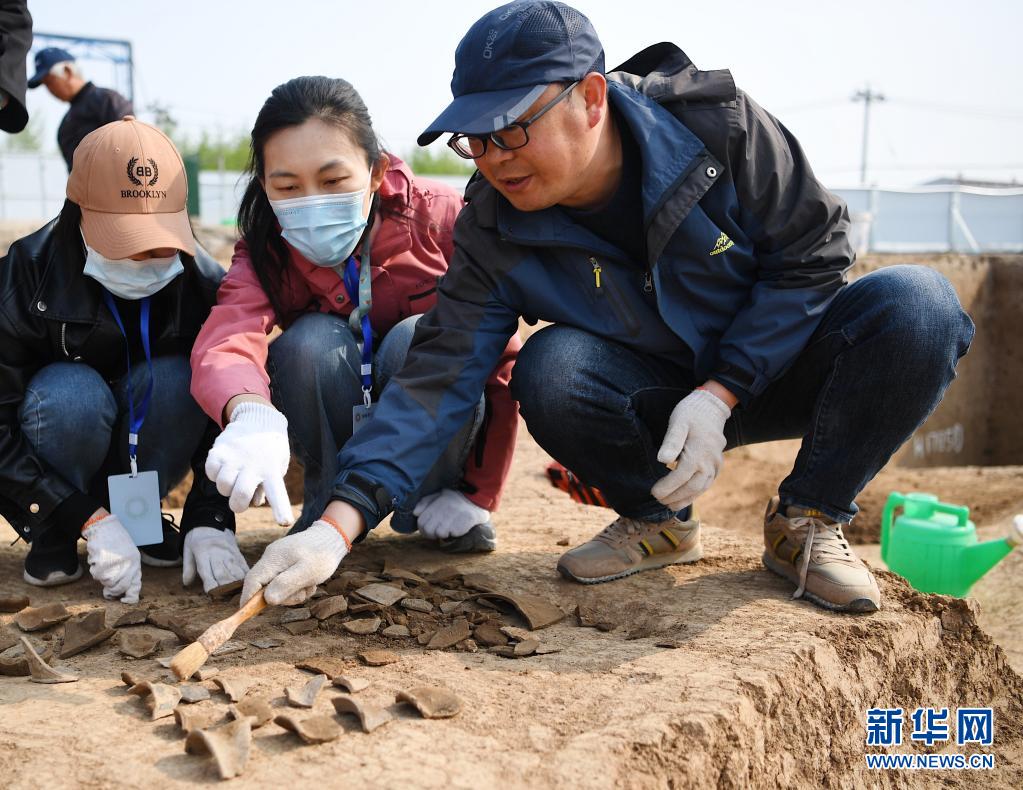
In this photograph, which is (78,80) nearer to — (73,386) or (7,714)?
(73,386)

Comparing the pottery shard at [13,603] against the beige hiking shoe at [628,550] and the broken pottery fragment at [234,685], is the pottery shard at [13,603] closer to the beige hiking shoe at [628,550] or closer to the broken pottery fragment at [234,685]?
the broken pottery fragment at [234,685]

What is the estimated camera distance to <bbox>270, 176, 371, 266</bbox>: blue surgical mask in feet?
7.76

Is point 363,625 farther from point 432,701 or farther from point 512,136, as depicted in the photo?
point 512,136

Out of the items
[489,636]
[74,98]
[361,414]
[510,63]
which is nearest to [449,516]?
[361,414]

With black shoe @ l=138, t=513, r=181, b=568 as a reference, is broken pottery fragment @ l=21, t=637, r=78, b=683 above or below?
above

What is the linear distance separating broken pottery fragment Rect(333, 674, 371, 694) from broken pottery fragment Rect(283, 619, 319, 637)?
335 millimetres

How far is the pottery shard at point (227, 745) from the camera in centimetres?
147

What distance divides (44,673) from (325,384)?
94cm

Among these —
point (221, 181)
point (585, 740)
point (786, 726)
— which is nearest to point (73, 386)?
point (585, 740)

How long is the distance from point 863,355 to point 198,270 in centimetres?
167

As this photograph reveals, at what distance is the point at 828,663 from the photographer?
6.57 ft

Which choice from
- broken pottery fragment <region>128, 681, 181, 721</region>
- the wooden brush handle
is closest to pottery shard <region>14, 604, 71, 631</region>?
broken pottery fragment <region>128, 681, 181, 721</region>

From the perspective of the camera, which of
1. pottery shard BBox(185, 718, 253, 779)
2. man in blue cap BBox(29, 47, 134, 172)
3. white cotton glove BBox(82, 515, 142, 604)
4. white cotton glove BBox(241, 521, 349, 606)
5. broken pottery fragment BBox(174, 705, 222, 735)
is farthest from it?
man in blue cap BBox(29, 47, 134, 172)

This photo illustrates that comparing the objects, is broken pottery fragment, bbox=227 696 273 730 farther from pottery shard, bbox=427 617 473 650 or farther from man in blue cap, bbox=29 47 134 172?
man in blue cap, bbox=29 47 134 172
